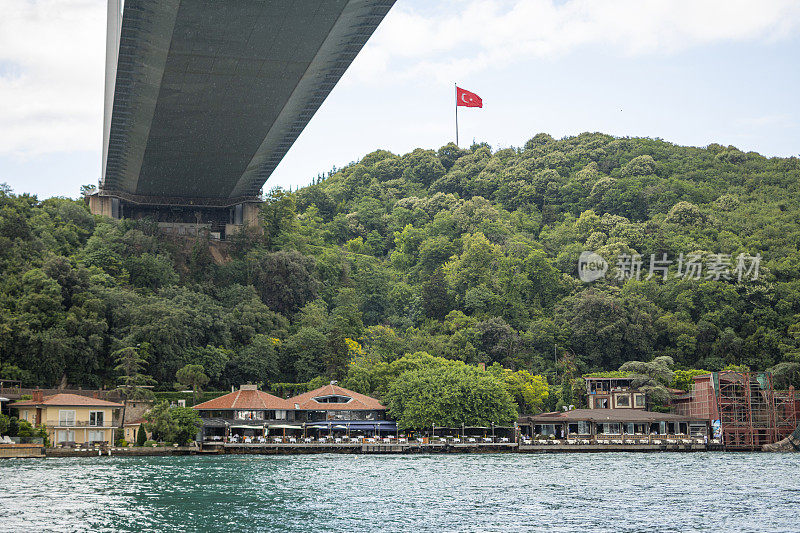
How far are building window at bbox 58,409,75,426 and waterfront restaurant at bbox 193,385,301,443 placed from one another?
5861 mm

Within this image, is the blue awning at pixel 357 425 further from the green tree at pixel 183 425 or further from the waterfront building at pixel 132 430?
the waterfront building at pixel 132 430

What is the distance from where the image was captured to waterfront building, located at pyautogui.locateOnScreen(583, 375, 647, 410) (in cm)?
5141

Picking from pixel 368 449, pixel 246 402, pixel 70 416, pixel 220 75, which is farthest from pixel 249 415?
pixel 220 75

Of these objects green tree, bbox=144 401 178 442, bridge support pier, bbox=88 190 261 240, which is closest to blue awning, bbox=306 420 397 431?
green tree, bbox=144 401 178 442

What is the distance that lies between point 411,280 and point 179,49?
4035 cm

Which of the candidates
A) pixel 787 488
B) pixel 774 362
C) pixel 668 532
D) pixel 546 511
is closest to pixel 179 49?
pixel 546 511

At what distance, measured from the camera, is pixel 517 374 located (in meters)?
51.8

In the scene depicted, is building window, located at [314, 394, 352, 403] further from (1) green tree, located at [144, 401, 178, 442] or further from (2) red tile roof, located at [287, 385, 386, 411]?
(1) green tree, located at [144, 401, 178, 442]

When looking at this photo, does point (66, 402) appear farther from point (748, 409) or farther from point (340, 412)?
point (748, 409)

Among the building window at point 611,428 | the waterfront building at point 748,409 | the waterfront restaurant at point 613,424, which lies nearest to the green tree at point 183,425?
the waterfront restaurant at point 613,424

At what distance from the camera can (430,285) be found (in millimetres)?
61594

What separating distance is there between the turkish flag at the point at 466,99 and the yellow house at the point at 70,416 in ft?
118

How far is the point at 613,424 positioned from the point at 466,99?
93.3 ft

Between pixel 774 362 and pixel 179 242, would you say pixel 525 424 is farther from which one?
pixel 179 242
